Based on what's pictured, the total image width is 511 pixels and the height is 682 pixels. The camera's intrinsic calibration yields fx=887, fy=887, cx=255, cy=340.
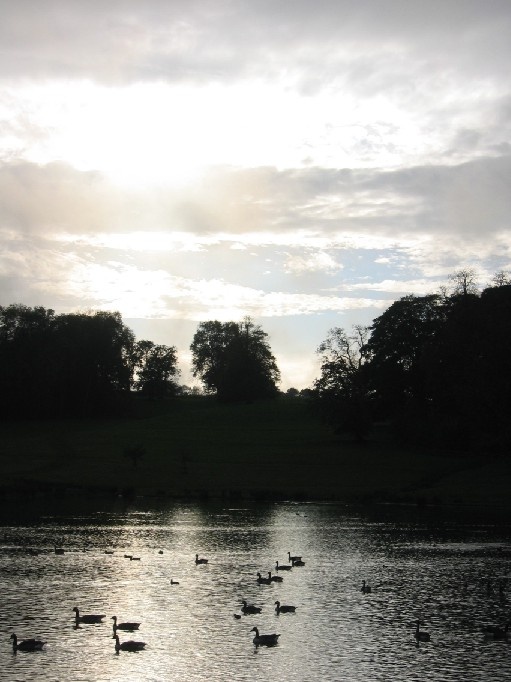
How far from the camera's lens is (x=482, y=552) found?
49969 mm

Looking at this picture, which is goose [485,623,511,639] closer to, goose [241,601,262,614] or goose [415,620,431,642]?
goose [415,620,431,642]

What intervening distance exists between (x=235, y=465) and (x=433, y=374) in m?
27.2

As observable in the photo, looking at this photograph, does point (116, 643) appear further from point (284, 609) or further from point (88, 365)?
point (88, 365)

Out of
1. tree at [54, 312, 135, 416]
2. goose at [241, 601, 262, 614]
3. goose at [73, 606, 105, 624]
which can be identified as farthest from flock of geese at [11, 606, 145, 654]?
tree at [54, 312, 135, 416]

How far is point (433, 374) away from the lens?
107688 millimetres

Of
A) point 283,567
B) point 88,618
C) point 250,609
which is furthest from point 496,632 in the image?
point 283,567

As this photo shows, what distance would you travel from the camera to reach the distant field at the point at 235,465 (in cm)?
8381

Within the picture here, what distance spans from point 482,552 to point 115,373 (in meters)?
120

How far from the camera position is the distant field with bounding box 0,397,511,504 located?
275 feet

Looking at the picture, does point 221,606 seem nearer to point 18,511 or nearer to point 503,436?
point 18,511

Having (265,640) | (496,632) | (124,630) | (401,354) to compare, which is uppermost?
(401,354)

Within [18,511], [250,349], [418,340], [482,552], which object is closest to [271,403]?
[250,349]

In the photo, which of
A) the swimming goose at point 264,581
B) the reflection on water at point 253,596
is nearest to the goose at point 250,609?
the reflection on water at point 253,596

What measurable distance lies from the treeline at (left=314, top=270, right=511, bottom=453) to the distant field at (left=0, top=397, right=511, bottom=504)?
4.29m
